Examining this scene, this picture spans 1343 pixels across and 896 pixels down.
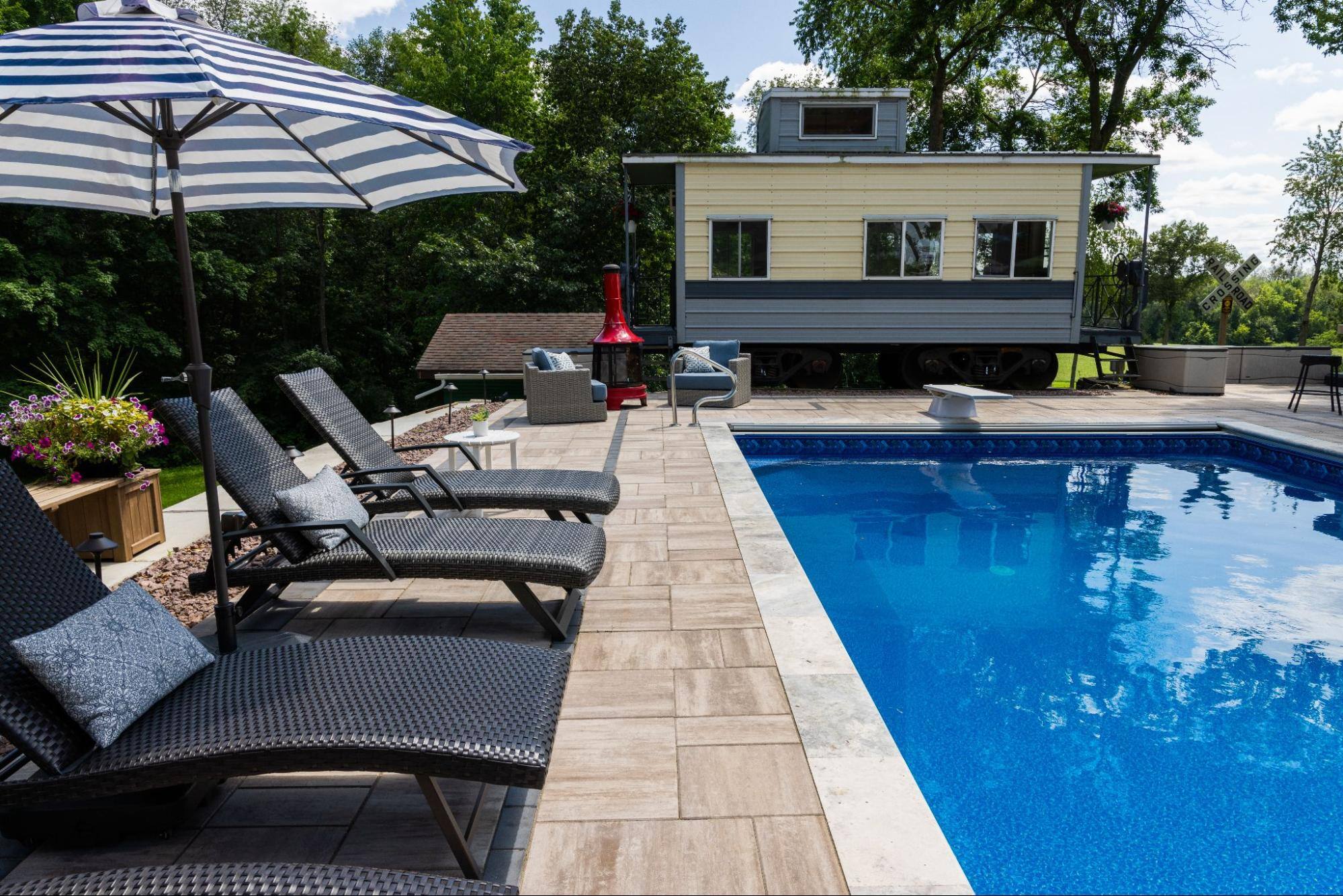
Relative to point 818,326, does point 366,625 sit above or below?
below

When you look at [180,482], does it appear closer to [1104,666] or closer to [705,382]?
[705,382]

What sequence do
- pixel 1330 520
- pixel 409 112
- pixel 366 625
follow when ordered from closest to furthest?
pixel 409 112
pixel 366 625
pixel 1330 520

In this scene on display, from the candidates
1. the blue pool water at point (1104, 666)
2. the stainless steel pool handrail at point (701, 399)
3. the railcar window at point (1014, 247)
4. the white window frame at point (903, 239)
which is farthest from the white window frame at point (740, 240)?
the blue pool water at point (1104, 666)

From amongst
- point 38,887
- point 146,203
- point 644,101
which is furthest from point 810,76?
point 38,887

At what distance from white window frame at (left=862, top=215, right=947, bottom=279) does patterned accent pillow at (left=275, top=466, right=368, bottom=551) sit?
1025cm

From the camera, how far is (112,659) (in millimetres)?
2057

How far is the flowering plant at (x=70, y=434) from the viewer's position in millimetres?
4312

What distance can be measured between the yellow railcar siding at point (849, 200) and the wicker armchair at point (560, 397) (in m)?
4.03

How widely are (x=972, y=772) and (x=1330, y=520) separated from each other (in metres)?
5.40

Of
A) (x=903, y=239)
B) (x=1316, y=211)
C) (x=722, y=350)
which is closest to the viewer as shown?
(x=722, y=350)

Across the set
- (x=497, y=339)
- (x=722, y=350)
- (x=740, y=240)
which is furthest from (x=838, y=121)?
(x=497, y=339)

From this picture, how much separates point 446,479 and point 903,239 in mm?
9719

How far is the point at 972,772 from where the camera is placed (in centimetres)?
302

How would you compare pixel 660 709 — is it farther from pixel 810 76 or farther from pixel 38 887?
pixel 810 76
